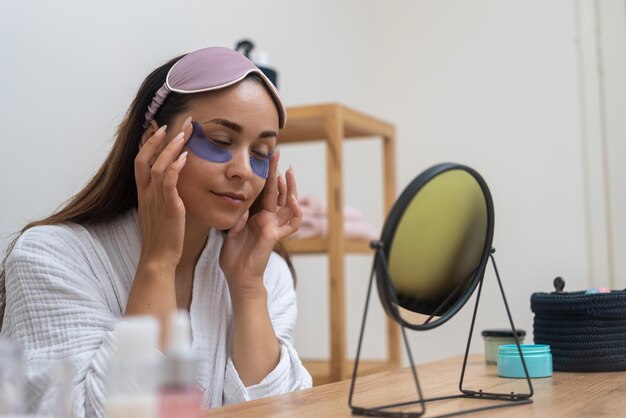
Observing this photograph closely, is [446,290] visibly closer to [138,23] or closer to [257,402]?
[257,402]

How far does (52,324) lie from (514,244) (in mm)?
1981

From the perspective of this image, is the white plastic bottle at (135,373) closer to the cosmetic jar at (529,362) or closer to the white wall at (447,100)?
the cosmetic jar at (529,362)

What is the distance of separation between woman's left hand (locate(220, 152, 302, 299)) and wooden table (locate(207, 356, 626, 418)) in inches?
10.8

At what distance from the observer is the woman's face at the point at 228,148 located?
3.83 ft

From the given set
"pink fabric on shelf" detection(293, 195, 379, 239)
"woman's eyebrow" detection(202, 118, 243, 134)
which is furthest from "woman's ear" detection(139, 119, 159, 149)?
"pink fabric on shelf" detection(293, 195, 379, 239)

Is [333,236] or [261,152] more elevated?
[261,152]

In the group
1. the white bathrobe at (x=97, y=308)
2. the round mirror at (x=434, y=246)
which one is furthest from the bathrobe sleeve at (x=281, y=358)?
the round mirror at (x=434, y=246)

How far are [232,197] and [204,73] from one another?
0.20m

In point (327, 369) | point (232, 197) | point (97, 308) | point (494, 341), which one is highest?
point (232, 197)

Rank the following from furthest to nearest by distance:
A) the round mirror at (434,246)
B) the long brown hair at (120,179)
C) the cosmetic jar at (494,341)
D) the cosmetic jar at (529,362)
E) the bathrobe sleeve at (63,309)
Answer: the cosmetic jar at (494,341) < the long brown hair at (120,179) < the cosmetic jar at (529,362) < the bathrobe sleeve at (63,309) < the round mirror at (434,246)

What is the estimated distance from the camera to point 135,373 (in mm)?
445

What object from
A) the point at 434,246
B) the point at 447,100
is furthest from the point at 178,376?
the point at 447,100

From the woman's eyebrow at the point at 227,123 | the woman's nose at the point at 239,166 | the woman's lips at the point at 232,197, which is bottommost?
the woman's lips at the point at 232,197

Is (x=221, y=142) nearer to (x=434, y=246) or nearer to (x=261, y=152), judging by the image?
(x=261, y=152)
